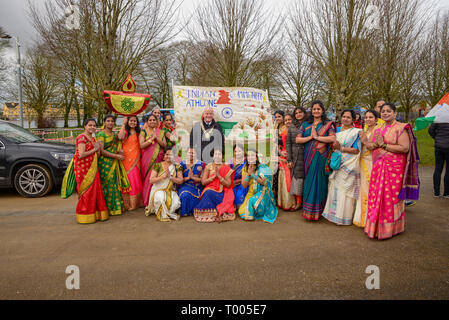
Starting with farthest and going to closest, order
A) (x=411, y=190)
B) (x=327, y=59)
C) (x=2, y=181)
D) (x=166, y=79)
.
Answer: (x=166, y=79), (x=327, y=59), (x=2, y=181), (x=411, y=190)

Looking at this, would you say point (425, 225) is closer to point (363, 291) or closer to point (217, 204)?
point (363, 291)

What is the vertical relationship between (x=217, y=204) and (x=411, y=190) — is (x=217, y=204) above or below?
below

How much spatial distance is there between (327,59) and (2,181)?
31.1ft

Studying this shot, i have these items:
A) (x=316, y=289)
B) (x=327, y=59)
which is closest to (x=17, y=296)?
(x=316, y=289)

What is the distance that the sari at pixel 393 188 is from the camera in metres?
3.39

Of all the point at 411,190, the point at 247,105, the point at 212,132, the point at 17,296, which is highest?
the point at 247,105

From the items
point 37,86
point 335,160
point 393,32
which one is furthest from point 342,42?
point 37,86

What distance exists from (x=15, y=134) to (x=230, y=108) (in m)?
4.74

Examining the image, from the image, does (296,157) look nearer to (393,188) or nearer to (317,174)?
(317,174)

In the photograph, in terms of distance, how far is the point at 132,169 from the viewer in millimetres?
4621

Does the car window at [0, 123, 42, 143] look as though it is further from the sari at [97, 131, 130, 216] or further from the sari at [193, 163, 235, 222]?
the sari at [193, 163, 235, 222]

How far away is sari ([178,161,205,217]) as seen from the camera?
434cm

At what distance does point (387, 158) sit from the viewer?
3.50 meters

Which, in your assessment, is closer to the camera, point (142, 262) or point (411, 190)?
point (142, 262)
